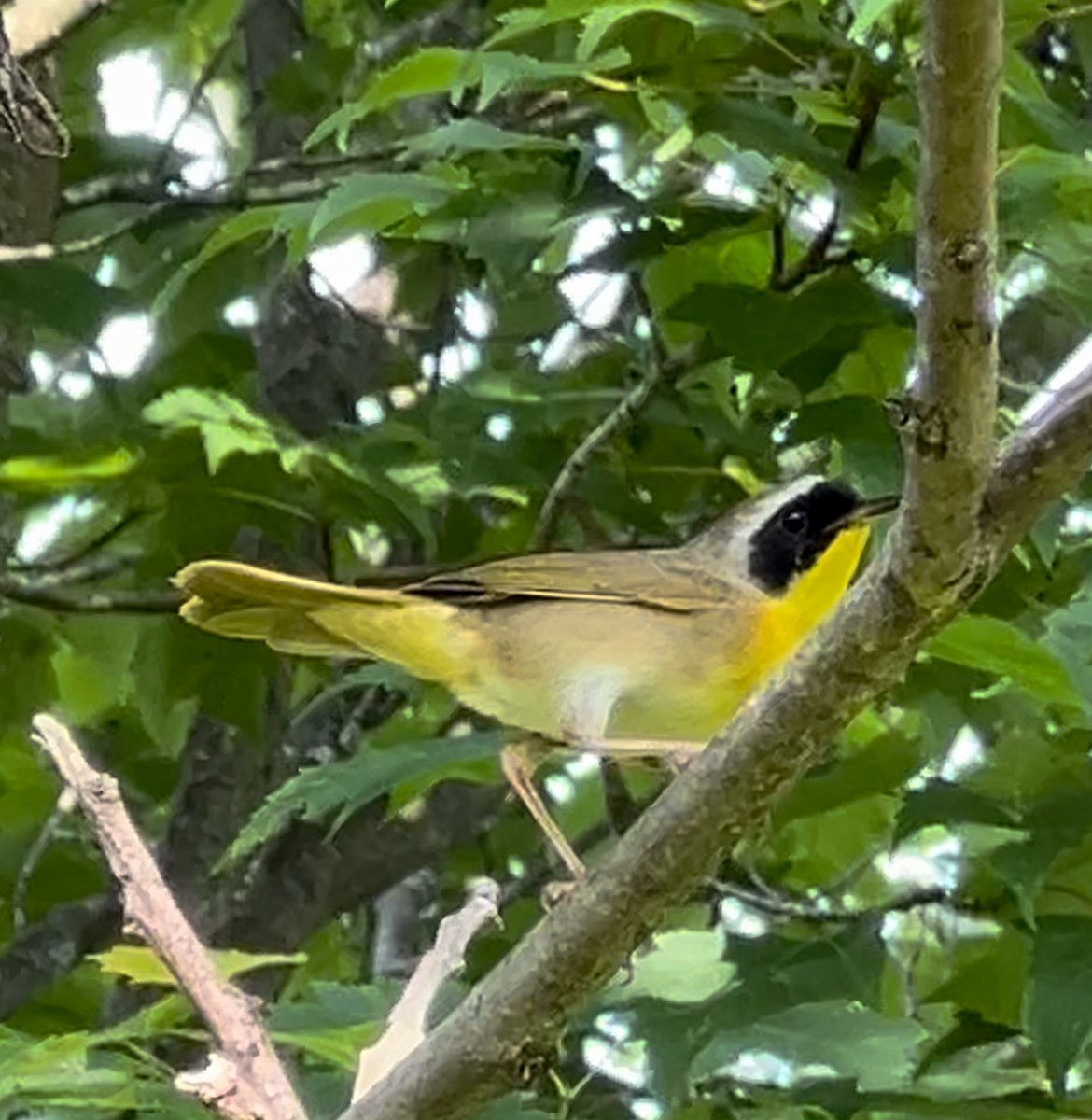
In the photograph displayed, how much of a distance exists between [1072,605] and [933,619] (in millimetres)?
819

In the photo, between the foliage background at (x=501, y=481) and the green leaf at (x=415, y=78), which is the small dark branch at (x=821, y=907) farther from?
the green leaf at (x=415, y=78)

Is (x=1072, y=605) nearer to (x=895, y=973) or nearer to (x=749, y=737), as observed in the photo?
(x=749, y=737)

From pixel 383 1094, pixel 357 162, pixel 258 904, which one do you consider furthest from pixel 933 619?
pixel 258 904

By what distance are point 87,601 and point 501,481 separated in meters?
0.54

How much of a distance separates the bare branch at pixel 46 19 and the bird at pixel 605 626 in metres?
0.67

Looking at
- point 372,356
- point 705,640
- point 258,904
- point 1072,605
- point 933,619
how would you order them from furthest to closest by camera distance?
point 372,356 < point 258,904 < point 705,640 < point 1072,605 < point 933,619

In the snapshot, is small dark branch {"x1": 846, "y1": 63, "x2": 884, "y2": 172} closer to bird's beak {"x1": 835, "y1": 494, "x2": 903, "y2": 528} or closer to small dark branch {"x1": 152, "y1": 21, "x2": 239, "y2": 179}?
bird's beak {"x1": 835, "y1": 494, "x2": 903, "y2": 528}

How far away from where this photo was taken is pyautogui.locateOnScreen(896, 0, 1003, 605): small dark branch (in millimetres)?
959

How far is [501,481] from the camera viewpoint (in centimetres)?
265

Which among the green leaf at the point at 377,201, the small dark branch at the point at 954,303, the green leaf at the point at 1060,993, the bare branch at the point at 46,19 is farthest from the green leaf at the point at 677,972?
the bare branch at the point at 46,19

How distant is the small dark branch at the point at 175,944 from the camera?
54.8 inches

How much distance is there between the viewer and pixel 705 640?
239 centimetres

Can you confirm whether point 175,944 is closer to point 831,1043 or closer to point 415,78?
point 831,1043

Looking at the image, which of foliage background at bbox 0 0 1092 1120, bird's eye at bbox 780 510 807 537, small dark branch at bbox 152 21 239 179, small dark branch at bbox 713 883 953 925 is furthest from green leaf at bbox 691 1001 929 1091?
small dark branch at bbox 152 21 239 179
